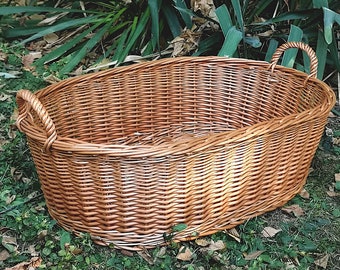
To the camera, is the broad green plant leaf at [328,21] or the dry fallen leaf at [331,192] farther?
the broad green plant leaf at [328,21]

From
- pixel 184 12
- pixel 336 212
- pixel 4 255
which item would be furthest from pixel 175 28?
pixel 4 255

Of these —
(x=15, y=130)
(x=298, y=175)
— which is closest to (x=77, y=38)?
(x=15, y=130)

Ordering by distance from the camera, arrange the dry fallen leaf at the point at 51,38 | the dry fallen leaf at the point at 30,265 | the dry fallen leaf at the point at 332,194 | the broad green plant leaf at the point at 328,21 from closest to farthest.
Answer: the dry fallen leaf at the point at 30,265 < the dry fallen leaf at the point at 332,194 < the broad green plant leaf at the point at 328,21 < the dry fallen leaf at the point at 51,38

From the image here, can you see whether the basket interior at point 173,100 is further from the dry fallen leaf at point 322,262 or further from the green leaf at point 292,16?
the dry fallen leaf at point 322,262

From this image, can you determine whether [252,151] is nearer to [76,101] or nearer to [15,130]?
[76,101]

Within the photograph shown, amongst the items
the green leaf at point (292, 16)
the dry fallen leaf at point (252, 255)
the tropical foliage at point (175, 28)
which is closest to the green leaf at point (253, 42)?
the tropical foliage at point (175, 28)

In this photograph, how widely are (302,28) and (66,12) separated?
1349 mm

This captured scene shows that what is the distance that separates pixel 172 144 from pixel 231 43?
96 cm

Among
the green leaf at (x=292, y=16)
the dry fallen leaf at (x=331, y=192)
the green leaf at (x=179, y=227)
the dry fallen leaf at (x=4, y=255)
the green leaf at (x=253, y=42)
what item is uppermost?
the green leaf at (x=292, y=16)

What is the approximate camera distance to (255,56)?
2.74 m

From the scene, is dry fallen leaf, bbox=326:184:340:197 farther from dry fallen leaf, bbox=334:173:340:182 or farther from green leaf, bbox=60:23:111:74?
green leaf, bbox=60:23:111:74

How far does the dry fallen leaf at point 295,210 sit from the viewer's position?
6.40 feet

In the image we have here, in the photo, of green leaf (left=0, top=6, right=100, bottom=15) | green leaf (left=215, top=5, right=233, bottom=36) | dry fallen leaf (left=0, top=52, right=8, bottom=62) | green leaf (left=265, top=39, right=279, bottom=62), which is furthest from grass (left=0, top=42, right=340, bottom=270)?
green leaf (left=0, top=6, right=100, bottom=15)

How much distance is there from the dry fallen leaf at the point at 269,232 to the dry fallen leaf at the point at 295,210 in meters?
0.12
